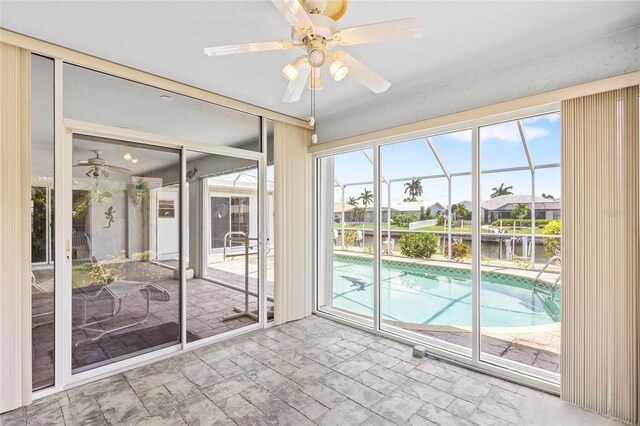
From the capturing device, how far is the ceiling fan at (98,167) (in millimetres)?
2641

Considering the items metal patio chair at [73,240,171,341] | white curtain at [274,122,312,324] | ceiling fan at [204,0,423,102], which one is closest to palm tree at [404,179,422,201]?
white curtain at [274,122,312,324]

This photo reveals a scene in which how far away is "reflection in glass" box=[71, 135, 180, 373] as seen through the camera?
262cm

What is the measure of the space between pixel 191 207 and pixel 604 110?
3692 mm

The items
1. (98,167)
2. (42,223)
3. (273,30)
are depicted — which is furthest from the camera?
(98,167)

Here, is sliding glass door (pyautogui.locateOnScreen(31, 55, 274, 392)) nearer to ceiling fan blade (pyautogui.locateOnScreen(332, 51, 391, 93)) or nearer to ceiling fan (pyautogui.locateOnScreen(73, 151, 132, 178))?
ceiling fan (pyautogui.locateOnScreen(73, 151, 132, 178))

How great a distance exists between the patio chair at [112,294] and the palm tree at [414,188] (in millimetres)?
3083

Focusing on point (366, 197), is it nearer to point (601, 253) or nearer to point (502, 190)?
point (502, 190)

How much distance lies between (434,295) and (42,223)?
459cm

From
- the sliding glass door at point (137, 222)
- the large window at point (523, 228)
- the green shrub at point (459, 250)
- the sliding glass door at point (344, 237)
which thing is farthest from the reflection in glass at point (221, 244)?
the large window at point (523, 228)

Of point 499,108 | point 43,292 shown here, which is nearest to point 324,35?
point 499,108

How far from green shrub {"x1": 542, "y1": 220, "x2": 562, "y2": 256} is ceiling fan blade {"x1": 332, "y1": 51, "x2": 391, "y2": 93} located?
2.22 metres

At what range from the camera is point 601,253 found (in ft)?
7.07

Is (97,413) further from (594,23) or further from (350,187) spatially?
(594,23)

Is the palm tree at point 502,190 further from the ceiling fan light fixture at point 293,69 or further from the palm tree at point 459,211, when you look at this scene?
the ceiling fan light fixture at point 293,69
